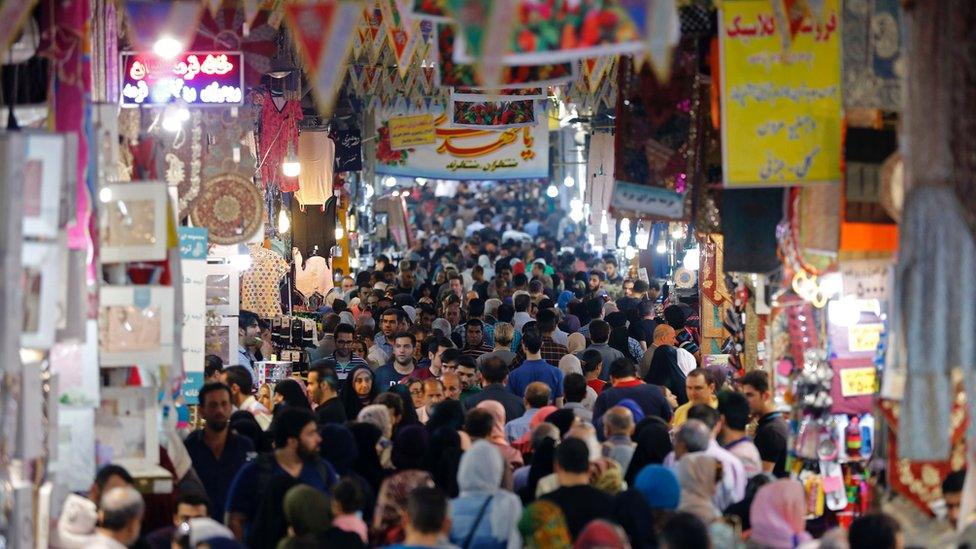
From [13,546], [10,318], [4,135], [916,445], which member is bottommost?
[13,546]

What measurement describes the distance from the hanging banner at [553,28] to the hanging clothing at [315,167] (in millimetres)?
14182

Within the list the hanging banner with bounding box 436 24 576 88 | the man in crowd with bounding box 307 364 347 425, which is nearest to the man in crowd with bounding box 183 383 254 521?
the man in crowd with bounding box 307 364 347 425

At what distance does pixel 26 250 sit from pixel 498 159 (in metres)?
16.0

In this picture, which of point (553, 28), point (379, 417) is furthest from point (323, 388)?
point (553, 28)

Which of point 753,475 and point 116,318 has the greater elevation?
point 116,318

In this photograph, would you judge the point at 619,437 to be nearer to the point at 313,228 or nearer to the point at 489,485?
the point at 489,485

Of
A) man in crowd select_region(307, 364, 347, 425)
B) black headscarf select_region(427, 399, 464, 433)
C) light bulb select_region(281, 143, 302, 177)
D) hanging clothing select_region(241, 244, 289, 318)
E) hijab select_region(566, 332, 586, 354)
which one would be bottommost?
black headscarf select_region(427, 399, 464, 433)

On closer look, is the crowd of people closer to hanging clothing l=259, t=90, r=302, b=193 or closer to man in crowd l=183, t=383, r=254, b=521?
man in crowd l=183, t=383, r=254, b=521

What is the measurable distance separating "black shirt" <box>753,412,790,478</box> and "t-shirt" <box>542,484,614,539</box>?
8.00 ft

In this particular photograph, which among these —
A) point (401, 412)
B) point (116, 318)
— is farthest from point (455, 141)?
point (116, 318)

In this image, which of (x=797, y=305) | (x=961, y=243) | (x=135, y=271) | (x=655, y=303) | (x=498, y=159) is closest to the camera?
(x=961, y=243)

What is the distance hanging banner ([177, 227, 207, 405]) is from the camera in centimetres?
1080

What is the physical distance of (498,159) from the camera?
2297cm

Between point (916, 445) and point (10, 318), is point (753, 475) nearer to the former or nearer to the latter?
point (916, 445)
